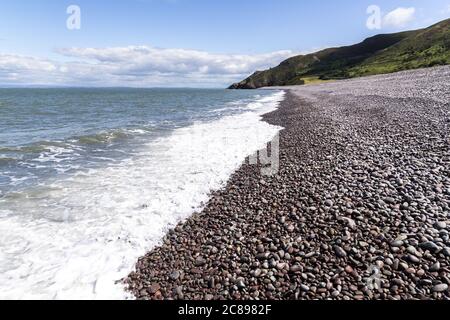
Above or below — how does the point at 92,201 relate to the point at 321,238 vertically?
below

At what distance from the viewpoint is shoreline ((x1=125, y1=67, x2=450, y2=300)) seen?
5961 millimetres

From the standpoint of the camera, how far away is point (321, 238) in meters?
7.41

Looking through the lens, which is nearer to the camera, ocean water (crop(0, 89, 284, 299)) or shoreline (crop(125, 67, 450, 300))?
shoreline (crop(125, 67, 450, 300))

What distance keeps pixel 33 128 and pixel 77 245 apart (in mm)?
28634

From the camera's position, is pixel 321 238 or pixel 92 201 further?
pixel 92 201

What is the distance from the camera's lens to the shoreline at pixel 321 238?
19.6 ft

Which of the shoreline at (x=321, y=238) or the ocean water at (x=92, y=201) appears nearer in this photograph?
the shoreline at (x=321, y=238)

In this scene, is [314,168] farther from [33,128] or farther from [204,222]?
[33,128]

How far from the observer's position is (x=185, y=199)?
11688 millimetres

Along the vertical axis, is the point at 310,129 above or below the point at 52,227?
above

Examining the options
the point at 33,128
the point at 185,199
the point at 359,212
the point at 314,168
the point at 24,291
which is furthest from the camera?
the point at 33,128
